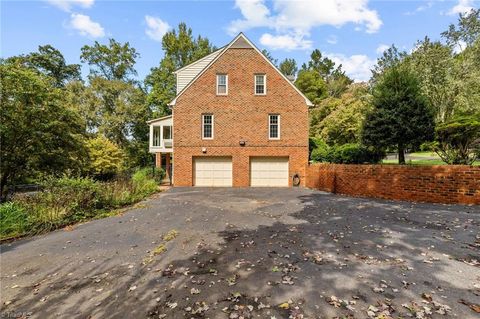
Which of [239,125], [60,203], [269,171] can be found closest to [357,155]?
[269,171]

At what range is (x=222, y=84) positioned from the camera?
17078 mm

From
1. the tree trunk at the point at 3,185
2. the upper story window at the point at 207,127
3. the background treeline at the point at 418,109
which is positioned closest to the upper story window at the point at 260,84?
the upper story window at the point at 207,127

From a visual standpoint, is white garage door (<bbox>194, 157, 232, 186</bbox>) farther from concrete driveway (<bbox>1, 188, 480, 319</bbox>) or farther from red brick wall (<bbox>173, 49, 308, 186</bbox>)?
concrete driveway (<bbox>1, 188, 480, 319</bbox>)

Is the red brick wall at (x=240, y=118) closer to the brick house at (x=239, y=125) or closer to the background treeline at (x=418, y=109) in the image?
the brick house at (x=239, y=125)

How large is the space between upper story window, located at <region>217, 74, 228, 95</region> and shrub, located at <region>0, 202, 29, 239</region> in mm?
12285

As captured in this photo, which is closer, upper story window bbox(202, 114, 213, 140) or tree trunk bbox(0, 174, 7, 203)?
tree trunk bbox(0, 174, 7, 203)

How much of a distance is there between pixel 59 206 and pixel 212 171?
967 centimetres

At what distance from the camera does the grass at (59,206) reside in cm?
757

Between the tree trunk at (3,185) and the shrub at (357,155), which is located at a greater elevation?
the shrub at (357,155)

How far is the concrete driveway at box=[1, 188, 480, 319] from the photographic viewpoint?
10.7 feet

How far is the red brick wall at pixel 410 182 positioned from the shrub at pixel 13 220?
12634 millimetres

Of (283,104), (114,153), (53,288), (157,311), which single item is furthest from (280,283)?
(114,153)

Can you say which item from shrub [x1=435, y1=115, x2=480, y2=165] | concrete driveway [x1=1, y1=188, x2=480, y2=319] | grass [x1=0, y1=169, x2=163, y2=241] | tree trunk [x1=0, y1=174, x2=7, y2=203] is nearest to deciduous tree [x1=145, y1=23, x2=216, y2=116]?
tree trunk [x1=0, y1=174, x2=7, y2=203]

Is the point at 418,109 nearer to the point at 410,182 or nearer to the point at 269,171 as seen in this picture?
the point at 410,182
